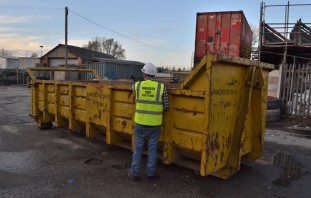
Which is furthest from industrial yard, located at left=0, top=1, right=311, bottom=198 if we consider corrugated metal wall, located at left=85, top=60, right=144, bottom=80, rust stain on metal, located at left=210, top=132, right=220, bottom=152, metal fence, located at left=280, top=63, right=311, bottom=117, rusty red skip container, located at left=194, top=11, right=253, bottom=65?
corrugated metal wall, located at left=85, top=60, right=144, bottom=80

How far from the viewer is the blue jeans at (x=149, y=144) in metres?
4.62

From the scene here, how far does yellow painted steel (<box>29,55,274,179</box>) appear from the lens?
4.12 meters

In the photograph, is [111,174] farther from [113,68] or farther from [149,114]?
[113,68]

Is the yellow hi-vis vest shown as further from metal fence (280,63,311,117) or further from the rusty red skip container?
the rusty red skip container

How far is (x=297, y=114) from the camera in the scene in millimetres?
11367

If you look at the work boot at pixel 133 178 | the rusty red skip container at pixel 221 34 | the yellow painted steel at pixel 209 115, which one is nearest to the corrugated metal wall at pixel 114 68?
the rusty red skip container at pixel 221 34

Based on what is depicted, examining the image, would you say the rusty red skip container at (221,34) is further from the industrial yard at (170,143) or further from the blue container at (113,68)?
the blue container at (113,68)

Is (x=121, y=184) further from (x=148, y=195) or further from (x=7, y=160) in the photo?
(x=7, y=160)

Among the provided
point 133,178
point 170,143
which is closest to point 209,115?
point 170,143

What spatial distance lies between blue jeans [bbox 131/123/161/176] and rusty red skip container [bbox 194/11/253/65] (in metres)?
8.88

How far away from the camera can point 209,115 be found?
13.2 feet

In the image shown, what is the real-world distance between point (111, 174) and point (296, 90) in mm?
9018

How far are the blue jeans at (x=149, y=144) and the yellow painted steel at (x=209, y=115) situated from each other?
15 cm

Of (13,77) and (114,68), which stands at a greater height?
(114,68)
